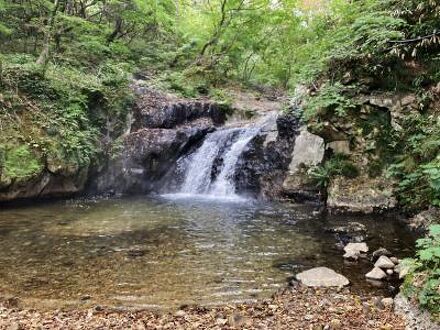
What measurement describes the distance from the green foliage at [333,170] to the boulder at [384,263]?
421cm

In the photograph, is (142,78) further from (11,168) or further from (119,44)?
(11,168)

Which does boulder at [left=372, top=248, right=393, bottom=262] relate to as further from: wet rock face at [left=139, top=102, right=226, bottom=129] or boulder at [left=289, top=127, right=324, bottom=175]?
wet rock face at [left=139, top=102, right=226, bottom=129]

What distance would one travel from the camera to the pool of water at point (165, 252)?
5.17m

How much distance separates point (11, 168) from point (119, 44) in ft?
29.8

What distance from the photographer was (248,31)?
59.7 ft

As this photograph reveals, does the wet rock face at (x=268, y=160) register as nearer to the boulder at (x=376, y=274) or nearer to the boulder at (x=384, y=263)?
the boulder at (x=384, y=263)

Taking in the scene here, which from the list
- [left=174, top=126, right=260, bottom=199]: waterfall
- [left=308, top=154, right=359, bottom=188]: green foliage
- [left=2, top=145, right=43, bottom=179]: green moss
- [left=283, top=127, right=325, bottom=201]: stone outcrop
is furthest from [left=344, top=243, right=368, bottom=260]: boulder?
[left=2, top=145, right=43, bottom=179]: green moss

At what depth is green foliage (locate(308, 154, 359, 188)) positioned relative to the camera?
32.7ft

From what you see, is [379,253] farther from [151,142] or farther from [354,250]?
[151,142]

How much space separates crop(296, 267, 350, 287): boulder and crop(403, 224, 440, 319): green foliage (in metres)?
0.95

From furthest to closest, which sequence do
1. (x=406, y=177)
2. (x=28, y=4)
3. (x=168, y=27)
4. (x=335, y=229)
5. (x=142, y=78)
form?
(x=168, y=27) → (x=142, y=78) → (x=28, y=4) → (x=406, y=177) → (x=335, y=229)

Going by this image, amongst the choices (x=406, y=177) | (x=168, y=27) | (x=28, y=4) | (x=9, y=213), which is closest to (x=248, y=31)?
(x=168, y=27)

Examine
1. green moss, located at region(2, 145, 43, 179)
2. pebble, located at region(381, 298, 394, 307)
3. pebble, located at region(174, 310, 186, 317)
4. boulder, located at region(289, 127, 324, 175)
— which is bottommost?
pebble, located at region(174, 310, 186, 317)

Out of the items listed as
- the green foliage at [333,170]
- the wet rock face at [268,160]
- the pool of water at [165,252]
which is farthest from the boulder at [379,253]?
the wet rock face at [268,160]
